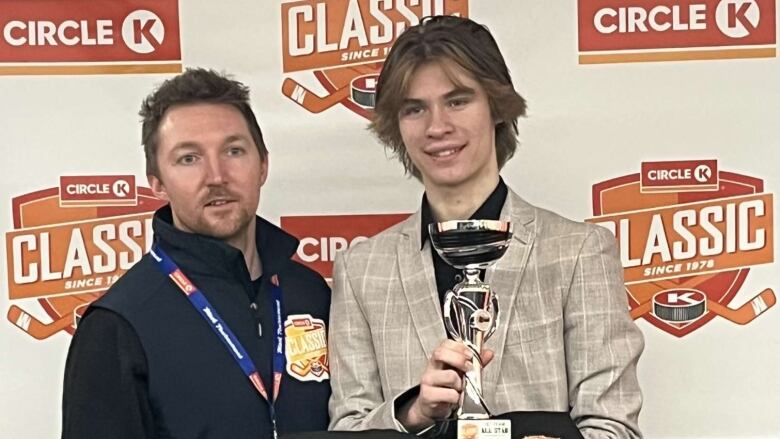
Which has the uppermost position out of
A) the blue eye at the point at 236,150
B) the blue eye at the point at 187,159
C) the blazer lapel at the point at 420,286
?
the blue eye at the point at 236,150

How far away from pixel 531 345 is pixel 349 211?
794 millimetres

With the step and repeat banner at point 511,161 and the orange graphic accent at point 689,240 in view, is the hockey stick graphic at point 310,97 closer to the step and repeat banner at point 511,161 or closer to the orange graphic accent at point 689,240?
the step and repeat banner at point 511,161

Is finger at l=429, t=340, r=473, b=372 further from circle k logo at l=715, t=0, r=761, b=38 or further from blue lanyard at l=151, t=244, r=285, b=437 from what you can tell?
circle k logo at l=715, t=0, r=761, b=38

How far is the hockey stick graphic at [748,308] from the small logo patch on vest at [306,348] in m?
0.91

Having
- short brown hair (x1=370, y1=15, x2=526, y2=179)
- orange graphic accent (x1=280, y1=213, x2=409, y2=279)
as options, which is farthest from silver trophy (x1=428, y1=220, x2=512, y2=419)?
orange graphic accent (x1=280, y1=213, x2=409, y2=279)

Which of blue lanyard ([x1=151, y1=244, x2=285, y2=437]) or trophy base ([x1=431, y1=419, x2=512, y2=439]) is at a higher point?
blue lanyard ([x1=151, y1=244, x2=285, y2=437])

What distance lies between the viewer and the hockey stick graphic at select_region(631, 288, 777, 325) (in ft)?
7.64

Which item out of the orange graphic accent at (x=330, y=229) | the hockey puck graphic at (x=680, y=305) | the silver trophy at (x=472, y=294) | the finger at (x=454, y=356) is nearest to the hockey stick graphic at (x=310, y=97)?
the orange graphic accent at (x=330, y=229)

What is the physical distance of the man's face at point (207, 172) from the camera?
1.86 meters

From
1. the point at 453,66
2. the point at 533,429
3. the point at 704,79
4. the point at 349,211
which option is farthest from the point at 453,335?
the point at 704,79

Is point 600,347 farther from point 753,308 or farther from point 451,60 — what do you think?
point 753,308

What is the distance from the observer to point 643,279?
2359 millimetres

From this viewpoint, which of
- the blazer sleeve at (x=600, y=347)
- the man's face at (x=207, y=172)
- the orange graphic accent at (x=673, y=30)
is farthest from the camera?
the orange graphic accent at (x=673, y=30)

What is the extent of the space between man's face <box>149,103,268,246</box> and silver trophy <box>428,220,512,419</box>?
1.60 ft
